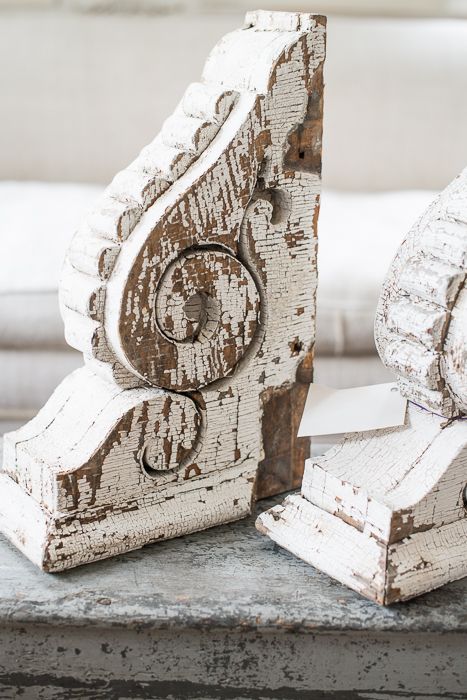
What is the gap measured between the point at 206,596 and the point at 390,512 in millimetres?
153

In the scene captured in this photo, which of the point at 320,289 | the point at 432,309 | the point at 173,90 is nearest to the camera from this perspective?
the point at 432,309

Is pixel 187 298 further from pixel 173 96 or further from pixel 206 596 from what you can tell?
pixel 173 96

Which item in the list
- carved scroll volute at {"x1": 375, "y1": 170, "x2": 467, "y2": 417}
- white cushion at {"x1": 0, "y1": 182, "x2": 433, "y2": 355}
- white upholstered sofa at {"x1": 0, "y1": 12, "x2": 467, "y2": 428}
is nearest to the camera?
carved scroll volute at {"x1": 375, "y1": 170, "x2": 467, "y2": 417}

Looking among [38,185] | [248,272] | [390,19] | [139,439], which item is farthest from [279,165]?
[390,19]

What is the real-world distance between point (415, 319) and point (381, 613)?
0.22 metres

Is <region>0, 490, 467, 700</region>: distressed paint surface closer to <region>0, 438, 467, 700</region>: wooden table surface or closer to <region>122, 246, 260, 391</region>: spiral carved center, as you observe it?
<region>0, 438, 467, 700</region>: wooden table surface

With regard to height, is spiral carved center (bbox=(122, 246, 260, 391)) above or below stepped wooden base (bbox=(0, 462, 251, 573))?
above

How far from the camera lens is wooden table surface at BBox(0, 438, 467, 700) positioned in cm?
72

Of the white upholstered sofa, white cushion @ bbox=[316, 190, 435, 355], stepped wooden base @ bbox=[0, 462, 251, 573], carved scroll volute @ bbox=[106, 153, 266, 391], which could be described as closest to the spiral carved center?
carved scroll volute @ bbox=[106, 153, 266, 391]

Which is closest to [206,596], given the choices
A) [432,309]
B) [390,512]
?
[390,512]

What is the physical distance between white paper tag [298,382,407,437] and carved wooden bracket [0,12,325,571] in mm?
41

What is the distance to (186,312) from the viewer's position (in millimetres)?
789

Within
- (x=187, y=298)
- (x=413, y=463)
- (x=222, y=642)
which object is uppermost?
(x=187, y=298)

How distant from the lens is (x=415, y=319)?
72cm
